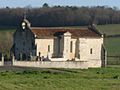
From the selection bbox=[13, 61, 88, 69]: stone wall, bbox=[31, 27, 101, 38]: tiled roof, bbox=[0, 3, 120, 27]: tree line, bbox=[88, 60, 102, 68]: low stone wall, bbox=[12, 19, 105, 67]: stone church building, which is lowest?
bbox=[88, 60, 102, 68]: low stone wall

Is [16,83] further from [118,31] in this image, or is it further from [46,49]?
[118,31]

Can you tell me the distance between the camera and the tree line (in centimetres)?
10669

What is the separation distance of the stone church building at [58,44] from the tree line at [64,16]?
34093 millimetres

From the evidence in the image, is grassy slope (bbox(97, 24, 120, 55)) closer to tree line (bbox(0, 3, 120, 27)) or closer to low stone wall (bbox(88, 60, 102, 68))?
tree line (bbox(0, 3, 120, 27))

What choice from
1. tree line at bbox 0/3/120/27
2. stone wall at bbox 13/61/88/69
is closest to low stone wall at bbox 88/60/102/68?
stone wall at bbox 13/61/88/69

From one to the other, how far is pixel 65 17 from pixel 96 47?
4421cm

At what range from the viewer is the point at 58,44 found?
6700cm

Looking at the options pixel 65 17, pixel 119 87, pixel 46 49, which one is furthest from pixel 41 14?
pixel 119 87

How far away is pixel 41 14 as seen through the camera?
117625 mm

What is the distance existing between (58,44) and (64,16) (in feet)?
158

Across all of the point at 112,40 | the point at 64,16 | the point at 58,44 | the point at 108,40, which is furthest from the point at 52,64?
the point at 64,16

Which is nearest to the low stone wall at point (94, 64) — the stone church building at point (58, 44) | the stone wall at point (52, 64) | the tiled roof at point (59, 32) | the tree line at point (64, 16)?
the stone church building at point (58, 44)

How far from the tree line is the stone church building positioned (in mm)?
34093

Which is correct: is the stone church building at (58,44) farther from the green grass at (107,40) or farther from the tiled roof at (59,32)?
the green grass at (107,40)
